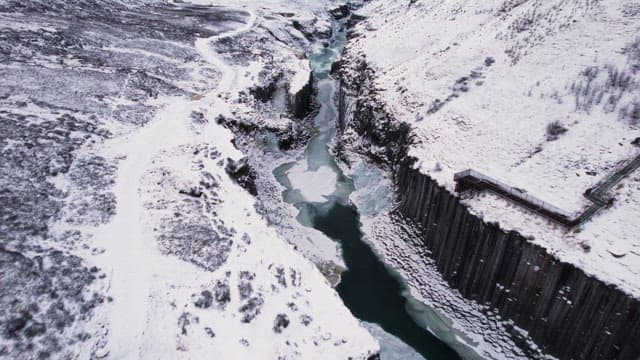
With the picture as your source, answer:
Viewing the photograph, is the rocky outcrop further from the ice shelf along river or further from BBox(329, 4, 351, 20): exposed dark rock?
BBox(329, 4, 351, 20): exposed dark rock

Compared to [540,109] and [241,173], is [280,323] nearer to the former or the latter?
[241,173]

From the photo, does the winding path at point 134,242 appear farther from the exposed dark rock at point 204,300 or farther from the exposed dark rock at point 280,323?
the exposed dark rock at point 280,323

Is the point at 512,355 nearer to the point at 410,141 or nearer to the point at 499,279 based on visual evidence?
the point at 499,279

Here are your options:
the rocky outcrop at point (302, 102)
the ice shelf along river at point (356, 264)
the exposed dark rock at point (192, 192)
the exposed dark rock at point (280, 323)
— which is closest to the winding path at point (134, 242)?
the exposed dark rock at point (192, 192)

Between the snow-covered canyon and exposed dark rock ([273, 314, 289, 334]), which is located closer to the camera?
the snow-covered canyon

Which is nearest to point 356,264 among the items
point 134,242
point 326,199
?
point 326,199

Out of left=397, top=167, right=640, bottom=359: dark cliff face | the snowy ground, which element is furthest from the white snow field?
the snowy ground
